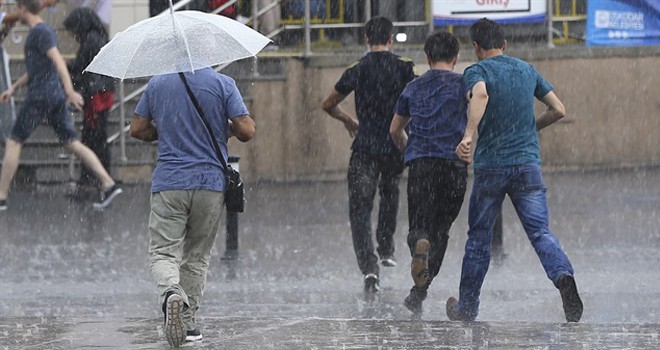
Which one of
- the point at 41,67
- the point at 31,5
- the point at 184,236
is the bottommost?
the point at 184,236

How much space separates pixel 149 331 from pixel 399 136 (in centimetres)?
268

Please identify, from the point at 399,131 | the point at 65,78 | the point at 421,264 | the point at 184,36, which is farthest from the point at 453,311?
the point at 65,78

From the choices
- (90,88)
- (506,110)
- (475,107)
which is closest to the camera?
(475,107)

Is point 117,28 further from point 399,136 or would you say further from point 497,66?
point 497,66

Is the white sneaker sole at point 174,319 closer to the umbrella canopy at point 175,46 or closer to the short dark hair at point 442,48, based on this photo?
the umbrella canopy at point 175,46

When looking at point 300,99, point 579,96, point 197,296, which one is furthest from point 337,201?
point 197,296

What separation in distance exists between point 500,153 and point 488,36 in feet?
2.35

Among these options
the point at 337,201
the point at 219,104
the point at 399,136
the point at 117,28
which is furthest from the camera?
the point at 117,28

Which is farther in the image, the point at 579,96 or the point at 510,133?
the point at 579,96

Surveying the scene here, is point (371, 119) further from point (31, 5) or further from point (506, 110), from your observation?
point (31, 5)

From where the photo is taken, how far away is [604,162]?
18.4 meters

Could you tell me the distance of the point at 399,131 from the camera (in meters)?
10.1

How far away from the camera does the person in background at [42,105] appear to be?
15.1 m

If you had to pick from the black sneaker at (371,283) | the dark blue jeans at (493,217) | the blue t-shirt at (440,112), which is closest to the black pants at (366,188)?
the black sneaker at (371,283)
